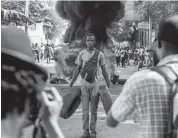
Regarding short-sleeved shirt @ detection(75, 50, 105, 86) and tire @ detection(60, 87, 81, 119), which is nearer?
tire @ detection(60, 87, 81, 119)

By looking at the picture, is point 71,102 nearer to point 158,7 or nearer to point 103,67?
point 103,67

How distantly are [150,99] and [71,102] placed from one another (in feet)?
9.30

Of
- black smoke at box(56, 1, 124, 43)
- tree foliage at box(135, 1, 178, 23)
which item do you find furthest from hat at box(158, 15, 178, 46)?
tree foliage at box(135, 1, 178, 23)

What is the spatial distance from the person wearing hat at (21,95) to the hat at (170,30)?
70cm

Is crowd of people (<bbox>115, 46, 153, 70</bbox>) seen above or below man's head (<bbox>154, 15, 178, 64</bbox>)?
below

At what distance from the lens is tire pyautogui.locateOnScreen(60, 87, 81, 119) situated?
4591 mm

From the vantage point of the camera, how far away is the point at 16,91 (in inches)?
74.9

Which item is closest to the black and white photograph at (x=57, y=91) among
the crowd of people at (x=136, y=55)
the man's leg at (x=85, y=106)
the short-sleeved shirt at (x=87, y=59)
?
the short-sleeved shirt at (x=87, y=59)

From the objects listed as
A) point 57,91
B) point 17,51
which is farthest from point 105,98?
point 17,51

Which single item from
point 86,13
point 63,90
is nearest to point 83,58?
point 86,13

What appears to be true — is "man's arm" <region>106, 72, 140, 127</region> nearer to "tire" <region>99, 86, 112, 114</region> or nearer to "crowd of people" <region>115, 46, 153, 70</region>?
"tire" <region>99, 86, 112, 114</region>

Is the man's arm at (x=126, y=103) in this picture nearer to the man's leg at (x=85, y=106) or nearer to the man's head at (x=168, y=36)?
the man's head at (x=168, y=36)

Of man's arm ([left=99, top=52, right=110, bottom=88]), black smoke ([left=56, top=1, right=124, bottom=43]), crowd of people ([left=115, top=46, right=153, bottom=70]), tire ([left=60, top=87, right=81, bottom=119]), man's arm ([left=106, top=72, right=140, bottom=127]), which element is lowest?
crowd of people ([left=115, top=46, right=153, bottom=70])

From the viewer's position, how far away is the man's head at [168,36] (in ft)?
7.36
